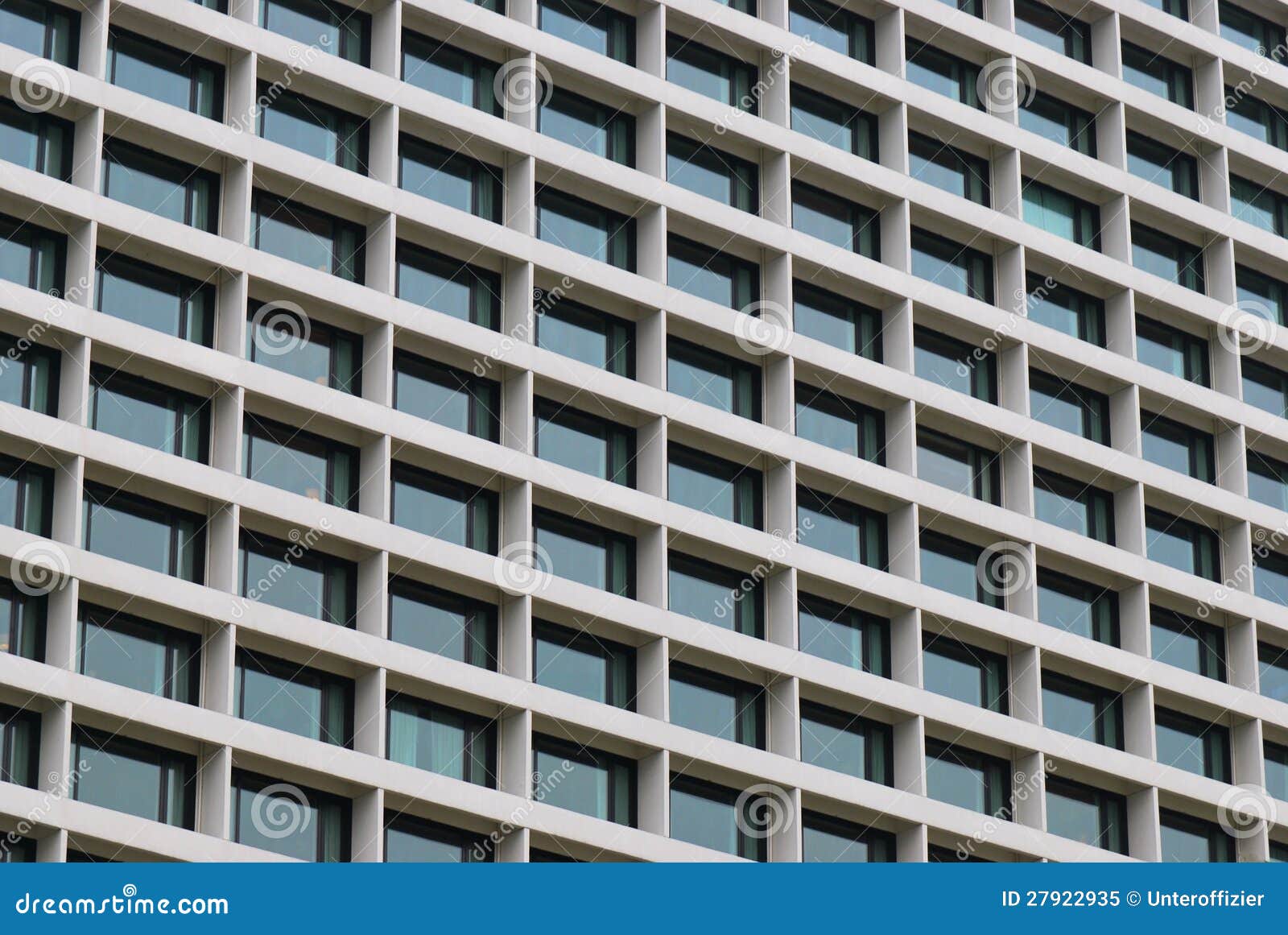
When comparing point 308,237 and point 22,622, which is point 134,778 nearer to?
point 22,622

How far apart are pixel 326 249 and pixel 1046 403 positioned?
56.0 feet

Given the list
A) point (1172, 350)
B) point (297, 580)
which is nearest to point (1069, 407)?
point (1172, 350)

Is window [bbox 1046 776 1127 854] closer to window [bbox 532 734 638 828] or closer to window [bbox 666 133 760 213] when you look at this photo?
window [bbox 532 734 638 828]

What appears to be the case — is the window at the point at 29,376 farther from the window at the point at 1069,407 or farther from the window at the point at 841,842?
the window at the point at 1069,407

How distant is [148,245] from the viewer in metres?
53.3

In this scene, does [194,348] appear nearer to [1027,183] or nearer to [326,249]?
[326,249]

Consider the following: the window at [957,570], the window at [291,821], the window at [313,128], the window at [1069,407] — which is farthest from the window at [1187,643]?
Answer: the window at [291,821]

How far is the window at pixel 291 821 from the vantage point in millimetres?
51375

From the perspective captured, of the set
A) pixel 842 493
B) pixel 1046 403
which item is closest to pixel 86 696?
pixel 842 493

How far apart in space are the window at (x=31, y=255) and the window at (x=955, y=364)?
18814 mm

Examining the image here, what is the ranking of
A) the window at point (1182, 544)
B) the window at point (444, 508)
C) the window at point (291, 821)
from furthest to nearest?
1. the window at point (1182, 544)
2. the window at point (444, 508)
3. the window at point (291, 821)

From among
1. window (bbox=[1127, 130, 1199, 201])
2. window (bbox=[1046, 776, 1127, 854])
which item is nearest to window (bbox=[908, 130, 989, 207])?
window (bbox=[1127, 130, 1199, 201])

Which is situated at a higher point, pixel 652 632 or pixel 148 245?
pixel 148 245

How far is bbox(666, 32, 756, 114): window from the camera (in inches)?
2427
